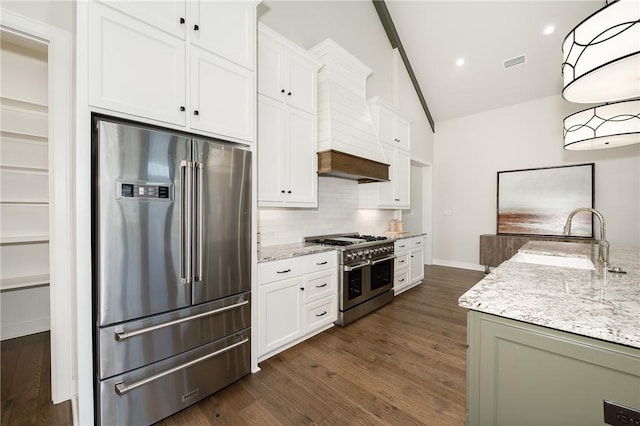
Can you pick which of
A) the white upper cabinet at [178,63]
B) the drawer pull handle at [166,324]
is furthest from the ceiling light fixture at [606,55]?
the drawer pull handle at [166,324]

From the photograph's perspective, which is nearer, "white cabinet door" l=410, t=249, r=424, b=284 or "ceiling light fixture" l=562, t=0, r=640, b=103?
"ceiling light fixture" l=562, t=0, r=640, b=103

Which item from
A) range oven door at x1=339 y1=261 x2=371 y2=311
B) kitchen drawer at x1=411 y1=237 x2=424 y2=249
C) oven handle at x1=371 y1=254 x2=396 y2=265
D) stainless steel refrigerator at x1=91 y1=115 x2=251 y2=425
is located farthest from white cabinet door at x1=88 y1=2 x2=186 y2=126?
kitchen drawer at x1=411 y1=237 x2=424 y2=249

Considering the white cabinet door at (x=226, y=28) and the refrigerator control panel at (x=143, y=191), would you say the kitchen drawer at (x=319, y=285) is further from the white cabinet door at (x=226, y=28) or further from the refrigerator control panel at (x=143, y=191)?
the white cabinet door at (x=226, y=28)

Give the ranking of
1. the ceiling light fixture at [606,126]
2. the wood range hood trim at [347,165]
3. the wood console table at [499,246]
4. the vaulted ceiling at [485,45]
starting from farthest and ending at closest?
the wood console table at [499,246], the vaulted ceiling at [485,45], the wood range hood trim at [347,165], the ceiling light fixture at [606,126]

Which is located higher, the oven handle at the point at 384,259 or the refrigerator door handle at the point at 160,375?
the oven handle at the point at 384,259

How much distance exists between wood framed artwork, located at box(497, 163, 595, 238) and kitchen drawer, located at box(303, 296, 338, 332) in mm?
4450

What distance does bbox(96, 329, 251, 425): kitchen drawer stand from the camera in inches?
57.0

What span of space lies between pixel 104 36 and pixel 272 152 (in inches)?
53.9

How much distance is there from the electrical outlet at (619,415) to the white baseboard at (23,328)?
4.38 meters

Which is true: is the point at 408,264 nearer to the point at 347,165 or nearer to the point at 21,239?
the point at 347,165

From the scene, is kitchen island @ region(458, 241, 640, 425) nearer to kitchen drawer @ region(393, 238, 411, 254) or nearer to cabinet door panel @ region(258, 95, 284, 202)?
cabinet door panel @ region(258, 95, 284, 202)

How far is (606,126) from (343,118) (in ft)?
8.00

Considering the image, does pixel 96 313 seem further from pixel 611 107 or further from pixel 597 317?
pixel 611 107

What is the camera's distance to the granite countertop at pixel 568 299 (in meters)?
0.86
